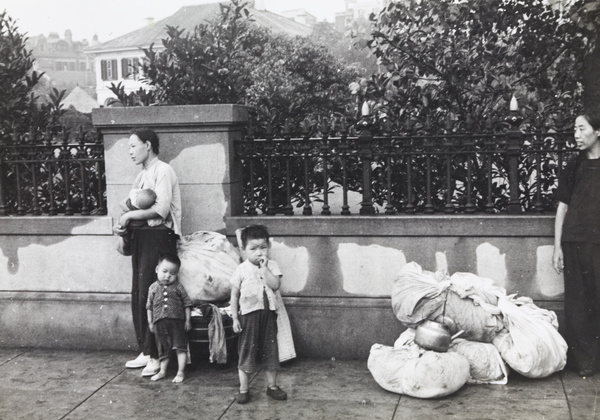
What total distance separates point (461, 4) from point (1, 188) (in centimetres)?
490

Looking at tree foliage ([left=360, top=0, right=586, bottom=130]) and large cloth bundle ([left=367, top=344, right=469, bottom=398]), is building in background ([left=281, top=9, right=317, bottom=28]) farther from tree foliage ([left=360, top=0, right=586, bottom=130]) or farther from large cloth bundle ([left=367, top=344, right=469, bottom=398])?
large cloth bundle ([left=367, top=344, right=469, bottom=398])

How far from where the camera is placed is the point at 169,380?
20.7 ft

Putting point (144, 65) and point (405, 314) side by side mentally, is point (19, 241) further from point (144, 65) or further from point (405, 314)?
point (405, 314)

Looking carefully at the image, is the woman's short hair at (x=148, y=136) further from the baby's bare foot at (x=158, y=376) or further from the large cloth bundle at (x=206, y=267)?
the baby's bare foot at (x=158, y=376)

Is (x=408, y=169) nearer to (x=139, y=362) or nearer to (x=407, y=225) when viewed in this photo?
(x=407, y=225)

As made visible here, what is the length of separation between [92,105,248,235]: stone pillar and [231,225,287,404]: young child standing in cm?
130

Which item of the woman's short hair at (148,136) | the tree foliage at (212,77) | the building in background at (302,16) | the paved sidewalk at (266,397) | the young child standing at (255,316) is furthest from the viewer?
the building in background at (302,16)

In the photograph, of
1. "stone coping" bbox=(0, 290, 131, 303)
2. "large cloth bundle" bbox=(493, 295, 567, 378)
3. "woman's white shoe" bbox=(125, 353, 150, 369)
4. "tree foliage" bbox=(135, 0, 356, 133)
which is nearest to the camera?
"large cloth bundle" bbox=(493, 295, 567, 378)

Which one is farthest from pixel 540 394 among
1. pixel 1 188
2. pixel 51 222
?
pixel 1 188

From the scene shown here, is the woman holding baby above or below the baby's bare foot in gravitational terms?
above

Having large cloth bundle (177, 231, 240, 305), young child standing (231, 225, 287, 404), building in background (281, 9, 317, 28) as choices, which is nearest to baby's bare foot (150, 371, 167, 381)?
large cloth bundle (177, 231, 240, 305)

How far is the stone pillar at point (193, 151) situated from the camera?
22.3 ft

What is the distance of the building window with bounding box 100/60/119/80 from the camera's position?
62.7 meters

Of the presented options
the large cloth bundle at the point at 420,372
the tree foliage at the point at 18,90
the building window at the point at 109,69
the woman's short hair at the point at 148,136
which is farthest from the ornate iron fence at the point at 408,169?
the building window at the point at 109,69
